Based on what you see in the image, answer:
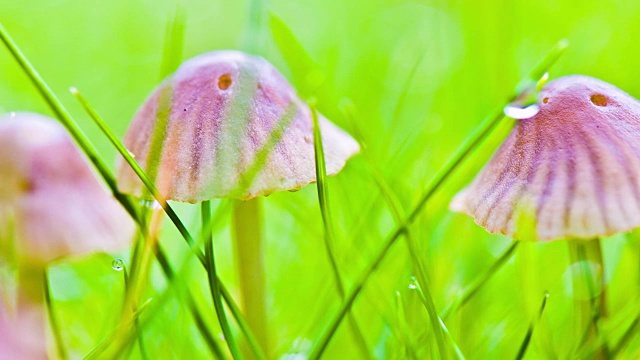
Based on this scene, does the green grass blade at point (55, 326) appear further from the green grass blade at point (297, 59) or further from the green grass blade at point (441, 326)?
the green grass blade at point (297, 59)

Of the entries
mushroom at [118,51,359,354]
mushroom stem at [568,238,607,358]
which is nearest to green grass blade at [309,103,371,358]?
mushroom at [118,51,359,354]

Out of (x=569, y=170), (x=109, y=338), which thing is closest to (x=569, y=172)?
(x=569, y=170)

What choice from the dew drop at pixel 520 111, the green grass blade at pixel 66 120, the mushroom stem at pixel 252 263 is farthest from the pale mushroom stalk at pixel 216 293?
the dew drop at pixel 520 111

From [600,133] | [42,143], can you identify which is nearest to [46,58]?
[42,143]

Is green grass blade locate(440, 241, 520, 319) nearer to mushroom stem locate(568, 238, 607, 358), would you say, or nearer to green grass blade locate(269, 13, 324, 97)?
mushroom stem locate(568, 238, 607, 358)

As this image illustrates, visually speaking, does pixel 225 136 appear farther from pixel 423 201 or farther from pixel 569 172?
pixel 569 172
